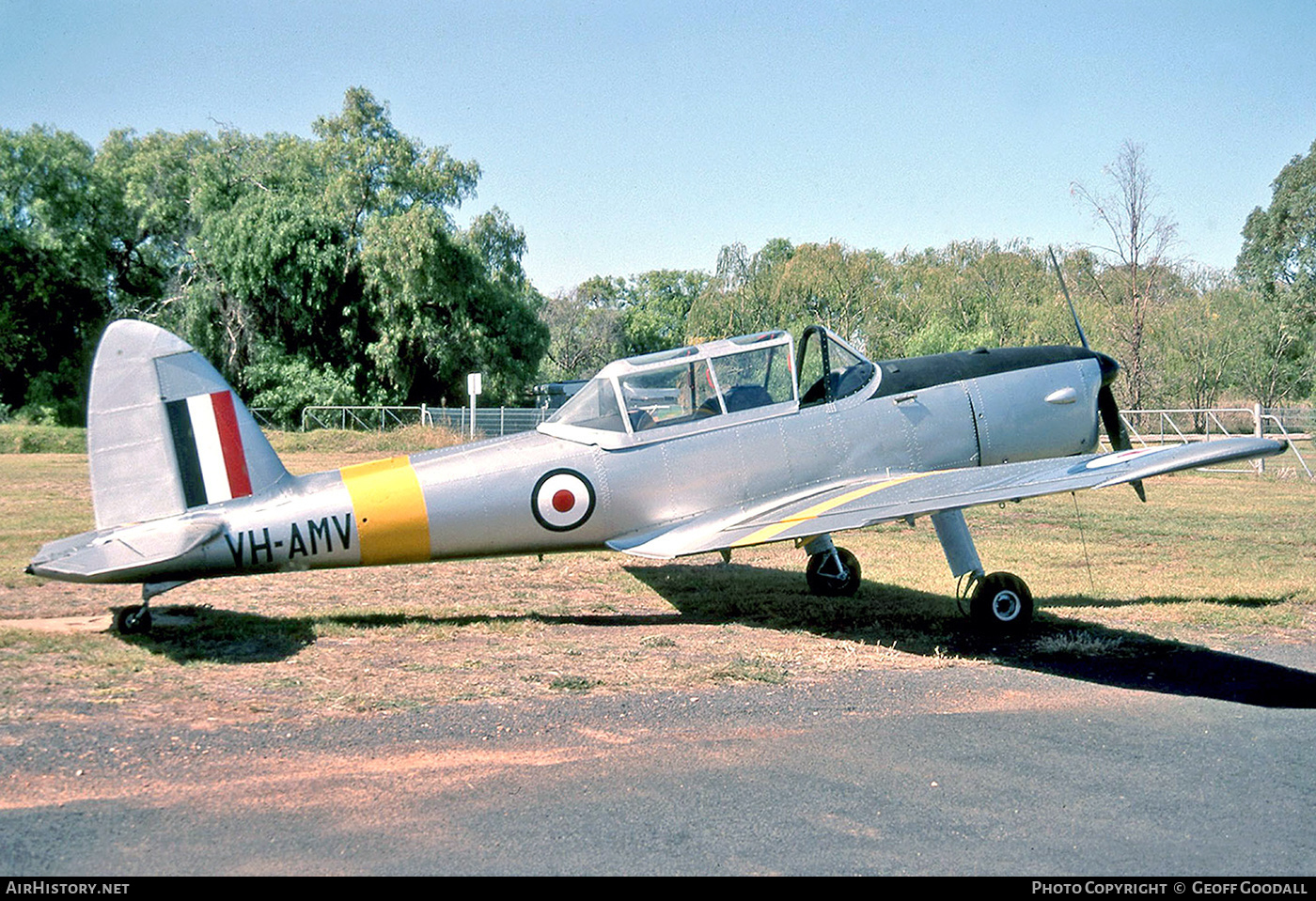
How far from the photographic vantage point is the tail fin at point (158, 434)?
24.5 ft

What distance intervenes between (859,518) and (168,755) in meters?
4.73

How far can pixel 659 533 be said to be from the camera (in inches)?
337

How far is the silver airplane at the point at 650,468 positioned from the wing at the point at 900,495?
0.08ft

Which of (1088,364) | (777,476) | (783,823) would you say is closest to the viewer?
(783,823)

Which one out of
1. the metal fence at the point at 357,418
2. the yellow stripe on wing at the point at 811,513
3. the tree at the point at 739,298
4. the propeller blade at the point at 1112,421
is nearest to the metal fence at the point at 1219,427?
the tree at the point at 739,298

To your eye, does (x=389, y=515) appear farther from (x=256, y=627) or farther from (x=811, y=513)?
(x=811, y=513)

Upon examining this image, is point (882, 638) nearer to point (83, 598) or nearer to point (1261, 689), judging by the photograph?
point (1261, 689)

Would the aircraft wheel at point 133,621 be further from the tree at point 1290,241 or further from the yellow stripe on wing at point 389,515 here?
the tree at point 1290,241

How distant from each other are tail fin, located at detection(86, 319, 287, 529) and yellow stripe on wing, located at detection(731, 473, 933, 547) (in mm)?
3790

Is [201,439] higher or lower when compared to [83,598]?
higher

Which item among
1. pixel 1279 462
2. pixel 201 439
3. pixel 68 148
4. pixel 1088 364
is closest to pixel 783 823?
pixel 201 439

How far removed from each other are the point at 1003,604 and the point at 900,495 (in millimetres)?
1335

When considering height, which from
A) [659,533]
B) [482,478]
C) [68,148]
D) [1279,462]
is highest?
[68,148]

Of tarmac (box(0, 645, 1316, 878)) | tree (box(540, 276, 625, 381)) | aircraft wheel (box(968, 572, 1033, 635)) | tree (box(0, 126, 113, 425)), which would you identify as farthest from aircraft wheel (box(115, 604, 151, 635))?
tree (box(540, 276, 625, 381))
